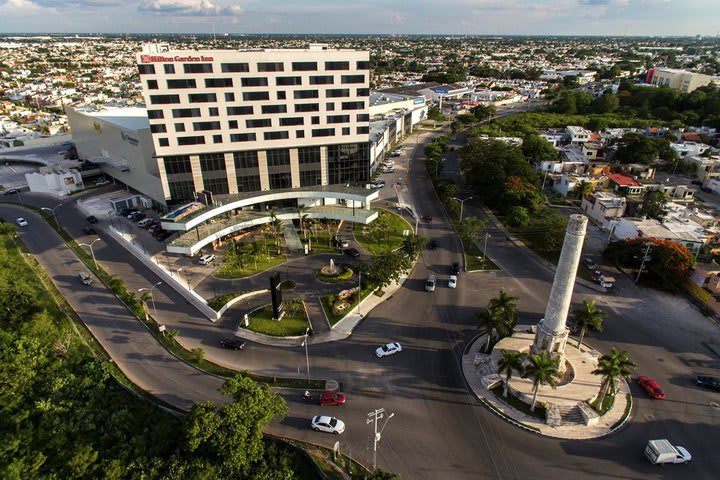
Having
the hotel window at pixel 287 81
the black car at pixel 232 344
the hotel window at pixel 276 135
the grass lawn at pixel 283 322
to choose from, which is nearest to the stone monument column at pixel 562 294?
the grass lawn at pixel 283 322

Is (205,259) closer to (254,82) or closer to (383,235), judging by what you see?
(383,235)

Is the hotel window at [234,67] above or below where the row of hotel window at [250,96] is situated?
above

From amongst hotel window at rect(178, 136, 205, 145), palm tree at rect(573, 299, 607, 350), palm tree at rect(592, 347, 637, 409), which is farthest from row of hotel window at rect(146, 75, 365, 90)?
palm tree at rect(592, 347, 637, 409)

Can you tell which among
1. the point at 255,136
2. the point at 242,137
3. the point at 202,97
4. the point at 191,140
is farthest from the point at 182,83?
the point at 255,136

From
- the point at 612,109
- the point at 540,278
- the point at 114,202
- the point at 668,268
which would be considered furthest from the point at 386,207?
the point at 612,109

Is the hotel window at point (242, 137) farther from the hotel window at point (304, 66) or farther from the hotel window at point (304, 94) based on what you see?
the hotel window at point (304, 66)

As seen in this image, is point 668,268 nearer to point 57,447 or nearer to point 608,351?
point 608,351

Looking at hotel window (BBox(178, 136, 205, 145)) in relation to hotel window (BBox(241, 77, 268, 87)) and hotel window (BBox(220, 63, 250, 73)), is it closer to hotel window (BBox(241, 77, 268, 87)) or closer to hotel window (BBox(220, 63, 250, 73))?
hotel window (BBox(241, 77, 268, 87))
